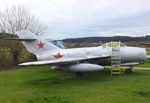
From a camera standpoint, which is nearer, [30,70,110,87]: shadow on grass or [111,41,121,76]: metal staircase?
[30,70,110,87]: shadow on grass

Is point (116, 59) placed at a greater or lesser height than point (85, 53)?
lesser

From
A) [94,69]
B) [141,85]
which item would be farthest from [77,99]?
[94,69]

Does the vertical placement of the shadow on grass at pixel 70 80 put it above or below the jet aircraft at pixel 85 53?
below

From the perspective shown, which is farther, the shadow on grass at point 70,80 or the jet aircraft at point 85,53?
the jet aircraft at point 85,53

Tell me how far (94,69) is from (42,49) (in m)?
4.35

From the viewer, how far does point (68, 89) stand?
1283 centimetres

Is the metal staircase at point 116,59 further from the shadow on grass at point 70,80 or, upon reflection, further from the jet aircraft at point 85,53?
the shadow on grass at point 70,80

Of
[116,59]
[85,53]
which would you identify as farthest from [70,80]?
[116,59]

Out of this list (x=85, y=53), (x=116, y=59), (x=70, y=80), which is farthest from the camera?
(x=85, y=53)

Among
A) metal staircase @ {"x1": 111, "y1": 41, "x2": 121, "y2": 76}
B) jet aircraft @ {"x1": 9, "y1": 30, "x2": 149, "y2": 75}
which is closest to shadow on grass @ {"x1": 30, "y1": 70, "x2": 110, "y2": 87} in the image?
jet aircraft @ {"x1": 9, "y1": 30, "x2": 149, "y2": 75}

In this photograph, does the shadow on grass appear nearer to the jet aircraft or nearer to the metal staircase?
the jet aircraft

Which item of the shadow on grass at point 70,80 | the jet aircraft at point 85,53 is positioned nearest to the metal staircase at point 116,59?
the jet aircraft at point 85,53

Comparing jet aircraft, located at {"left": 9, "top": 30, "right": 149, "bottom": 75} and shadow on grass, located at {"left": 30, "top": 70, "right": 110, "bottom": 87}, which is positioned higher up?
jet aircraft, located at {"left": 9, "top": 30, "right": 149, "bottom": 75}

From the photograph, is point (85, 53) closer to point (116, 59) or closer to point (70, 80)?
point (116, 59)
